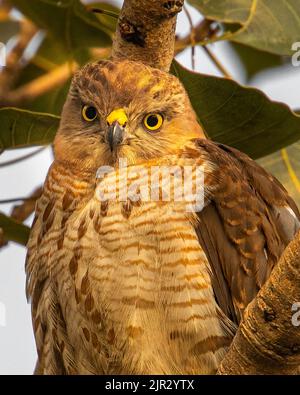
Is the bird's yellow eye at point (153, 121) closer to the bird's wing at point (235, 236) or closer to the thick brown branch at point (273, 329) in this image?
the bird's wing at point (235, 236)

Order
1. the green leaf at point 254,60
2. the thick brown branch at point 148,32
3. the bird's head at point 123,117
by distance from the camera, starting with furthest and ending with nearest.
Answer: the green leaf at point 254,60 → the bird's head at point 123,117 → the thick brown branch at point 148,32

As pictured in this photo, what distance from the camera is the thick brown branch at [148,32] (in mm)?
4957

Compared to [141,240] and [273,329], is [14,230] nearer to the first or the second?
[141,240]

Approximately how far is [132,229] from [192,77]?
0.87m

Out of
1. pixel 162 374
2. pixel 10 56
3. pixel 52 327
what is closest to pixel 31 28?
pixel 10 56

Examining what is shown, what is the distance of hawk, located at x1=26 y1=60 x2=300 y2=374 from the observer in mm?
4980

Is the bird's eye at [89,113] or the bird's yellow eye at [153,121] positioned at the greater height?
the bird's eye at [89,113]

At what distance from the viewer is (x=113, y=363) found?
17.0 feet

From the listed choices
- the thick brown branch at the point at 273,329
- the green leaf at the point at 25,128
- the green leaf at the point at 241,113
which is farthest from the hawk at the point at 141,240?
the thick brown branch at the point at 273,329

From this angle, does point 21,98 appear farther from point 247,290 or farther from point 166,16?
point 247,290

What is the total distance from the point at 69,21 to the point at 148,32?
120 centimetres

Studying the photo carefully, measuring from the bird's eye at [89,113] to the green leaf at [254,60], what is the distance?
6.95 feet

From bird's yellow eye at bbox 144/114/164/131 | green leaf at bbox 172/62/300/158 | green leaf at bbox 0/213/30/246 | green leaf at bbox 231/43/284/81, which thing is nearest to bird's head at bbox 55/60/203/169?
bird's yellow eye at bbox 144/114/164/131

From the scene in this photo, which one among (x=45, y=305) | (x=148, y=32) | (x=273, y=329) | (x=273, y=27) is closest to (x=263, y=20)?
(x=273, y=27)
